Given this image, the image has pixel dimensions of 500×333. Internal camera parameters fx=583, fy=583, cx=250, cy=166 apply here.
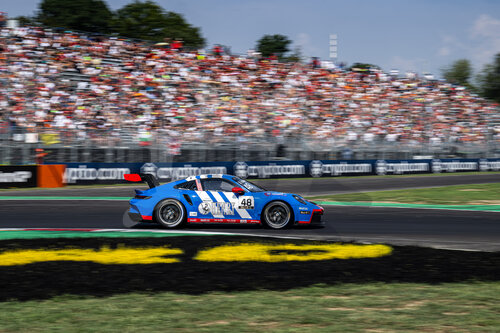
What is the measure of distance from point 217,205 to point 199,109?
54.7 feet

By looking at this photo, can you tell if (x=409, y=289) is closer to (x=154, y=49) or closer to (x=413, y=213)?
(x=413, y=213)

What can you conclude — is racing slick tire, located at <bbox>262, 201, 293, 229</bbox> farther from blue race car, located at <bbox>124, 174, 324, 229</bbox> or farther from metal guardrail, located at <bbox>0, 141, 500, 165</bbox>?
metal guardrail, located at <bbox>0, 141, 500, 165</bbox>

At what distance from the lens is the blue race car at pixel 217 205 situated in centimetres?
1099

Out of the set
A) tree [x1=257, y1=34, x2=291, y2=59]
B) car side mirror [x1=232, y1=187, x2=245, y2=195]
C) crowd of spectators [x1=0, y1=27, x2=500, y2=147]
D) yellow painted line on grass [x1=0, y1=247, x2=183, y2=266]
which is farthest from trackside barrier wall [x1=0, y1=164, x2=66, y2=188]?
tree [x1=257, y1=34, x2=291, y2=59]

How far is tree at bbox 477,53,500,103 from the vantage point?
3044 inches

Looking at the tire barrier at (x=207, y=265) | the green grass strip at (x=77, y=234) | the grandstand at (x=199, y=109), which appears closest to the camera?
the tire barrier at (x=207, y=265)

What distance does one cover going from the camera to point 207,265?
755 cm

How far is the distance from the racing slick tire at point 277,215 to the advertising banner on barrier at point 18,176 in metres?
12.8

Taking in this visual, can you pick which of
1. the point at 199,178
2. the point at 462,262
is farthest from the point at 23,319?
the point at 199,178

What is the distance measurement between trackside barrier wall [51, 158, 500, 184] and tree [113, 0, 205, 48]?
128 feet

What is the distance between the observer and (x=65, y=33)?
2723cm

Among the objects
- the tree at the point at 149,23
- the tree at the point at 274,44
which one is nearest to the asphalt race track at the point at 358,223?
the tree at the point at 149,23

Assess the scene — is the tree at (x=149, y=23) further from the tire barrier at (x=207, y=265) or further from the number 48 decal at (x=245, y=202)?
the tire barrier at (x=207, y=265)

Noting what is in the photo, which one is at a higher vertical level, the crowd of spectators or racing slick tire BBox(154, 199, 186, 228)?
the crowd of spectators
